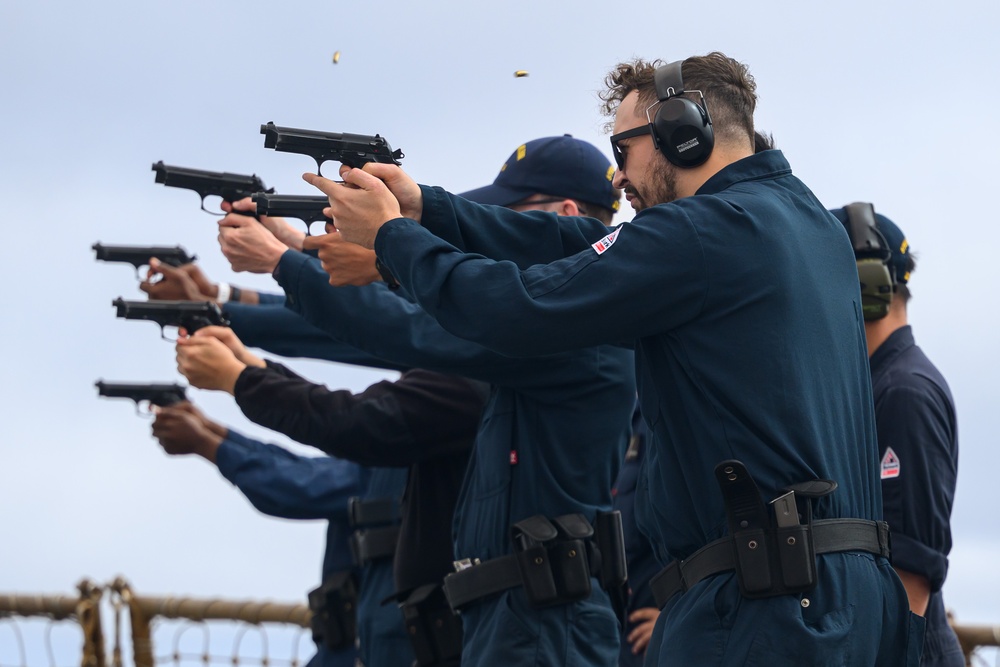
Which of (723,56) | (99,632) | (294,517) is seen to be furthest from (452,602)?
(99,632)

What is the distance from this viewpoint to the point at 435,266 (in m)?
3.17

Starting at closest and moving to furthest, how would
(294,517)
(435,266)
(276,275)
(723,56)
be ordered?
(435,266) < (723,56) < (276,275) < (294,517)

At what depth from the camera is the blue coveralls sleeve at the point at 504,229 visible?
351 centimetres

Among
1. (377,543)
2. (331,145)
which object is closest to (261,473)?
(377,543)

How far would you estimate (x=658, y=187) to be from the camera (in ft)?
11.0

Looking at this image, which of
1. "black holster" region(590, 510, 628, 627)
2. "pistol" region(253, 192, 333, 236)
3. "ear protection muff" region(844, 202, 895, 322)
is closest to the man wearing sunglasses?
"black holster" region(590, 510, 628, 627)

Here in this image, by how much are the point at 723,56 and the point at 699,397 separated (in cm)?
92

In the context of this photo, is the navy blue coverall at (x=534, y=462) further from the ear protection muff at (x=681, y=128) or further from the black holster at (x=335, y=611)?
the black holster at (x=335, y=611)

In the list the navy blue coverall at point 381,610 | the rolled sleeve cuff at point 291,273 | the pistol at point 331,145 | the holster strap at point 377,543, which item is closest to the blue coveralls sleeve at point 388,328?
the rolled sleeve cuff at point 291,273

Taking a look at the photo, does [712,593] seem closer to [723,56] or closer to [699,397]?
[699,397]

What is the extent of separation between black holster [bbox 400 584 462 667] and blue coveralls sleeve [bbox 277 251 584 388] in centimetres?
79

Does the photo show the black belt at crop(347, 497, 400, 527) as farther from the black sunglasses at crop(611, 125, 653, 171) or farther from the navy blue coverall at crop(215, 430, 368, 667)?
the black sunglasses at crop(611, 125, 653, 171)

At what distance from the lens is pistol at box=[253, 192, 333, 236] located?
14.7ft

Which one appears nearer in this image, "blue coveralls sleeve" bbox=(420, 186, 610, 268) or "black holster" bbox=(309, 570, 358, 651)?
"blue coveralls sleeve" bbox=(420, 186, 610, 268)
